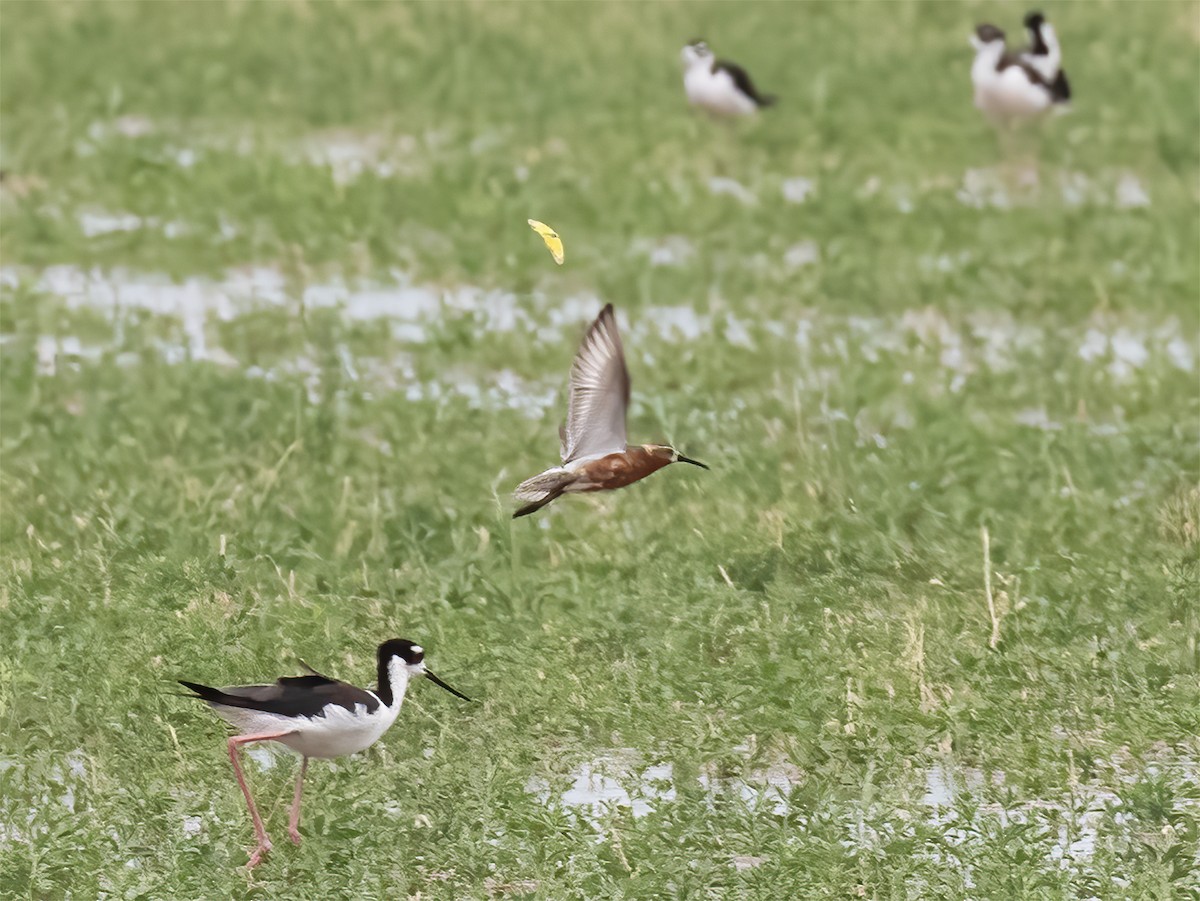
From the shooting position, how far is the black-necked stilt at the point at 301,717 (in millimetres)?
7410

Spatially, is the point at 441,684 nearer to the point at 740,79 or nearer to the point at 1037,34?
the point at 740,79

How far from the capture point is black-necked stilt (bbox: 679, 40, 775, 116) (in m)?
18.9

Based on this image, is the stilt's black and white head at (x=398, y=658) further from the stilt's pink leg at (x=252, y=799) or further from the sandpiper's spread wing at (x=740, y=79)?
the sandpiper's spread wing at (x=740, y=79)

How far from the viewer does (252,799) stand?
24.9ft

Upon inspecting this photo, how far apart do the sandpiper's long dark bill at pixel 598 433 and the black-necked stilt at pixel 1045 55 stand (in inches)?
477

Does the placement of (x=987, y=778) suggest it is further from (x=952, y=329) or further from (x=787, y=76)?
(x=787, y=76)

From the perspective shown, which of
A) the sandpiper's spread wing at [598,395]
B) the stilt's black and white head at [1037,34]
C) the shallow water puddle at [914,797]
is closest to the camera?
the shallow water puddle at [914,797]

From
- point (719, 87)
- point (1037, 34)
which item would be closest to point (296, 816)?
point (719, 87)

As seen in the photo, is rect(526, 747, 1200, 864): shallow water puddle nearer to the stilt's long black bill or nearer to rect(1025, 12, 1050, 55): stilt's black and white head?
the stilt's long black bill

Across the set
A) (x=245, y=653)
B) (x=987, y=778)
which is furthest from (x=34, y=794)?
(x=987, y=778)

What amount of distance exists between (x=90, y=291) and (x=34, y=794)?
24.6ft

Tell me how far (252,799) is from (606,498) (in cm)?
369

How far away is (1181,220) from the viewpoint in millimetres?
16641

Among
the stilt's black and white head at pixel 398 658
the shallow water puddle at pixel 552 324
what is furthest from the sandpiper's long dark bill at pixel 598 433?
the shallow water puddle at pixel 552 324
